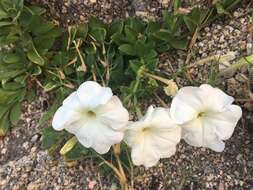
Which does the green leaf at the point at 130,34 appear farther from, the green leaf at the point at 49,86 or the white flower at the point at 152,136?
the white flower at the point at 152,136

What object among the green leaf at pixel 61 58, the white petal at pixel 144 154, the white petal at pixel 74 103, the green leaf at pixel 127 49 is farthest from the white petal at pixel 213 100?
the green leaf at pixel 61 58

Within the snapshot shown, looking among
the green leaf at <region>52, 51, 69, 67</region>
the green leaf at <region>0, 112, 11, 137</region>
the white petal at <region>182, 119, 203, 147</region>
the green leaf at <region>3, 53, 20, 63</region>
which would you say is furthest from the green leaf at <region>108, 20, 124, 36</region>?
the white petal at <region>182, 119, 203, 147</region>

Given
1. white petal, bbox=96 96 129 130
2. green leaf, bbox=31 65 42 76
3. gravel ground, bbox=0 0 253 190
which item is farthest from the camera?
green leaf, bbox=31 65 42 76

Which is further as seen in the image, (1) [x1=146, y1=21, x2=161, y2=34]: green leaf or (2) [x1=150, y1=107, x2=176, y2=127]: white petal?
(1) [x1=146, y1=21, x2=161, y2=34]: green leaf

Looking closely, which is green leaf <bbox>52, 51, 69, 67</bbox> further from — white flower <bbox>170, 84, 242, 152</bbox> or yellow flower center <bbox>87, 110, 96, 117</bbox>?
white flower <bbox>170, 84, 242, 152</bbox>

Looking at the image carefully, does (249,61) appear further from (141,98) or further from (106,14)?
(106,14)

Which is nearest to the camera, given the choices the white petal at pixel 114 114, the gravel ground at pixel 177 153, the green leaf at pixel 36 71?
the white petal at pixel 114 114
